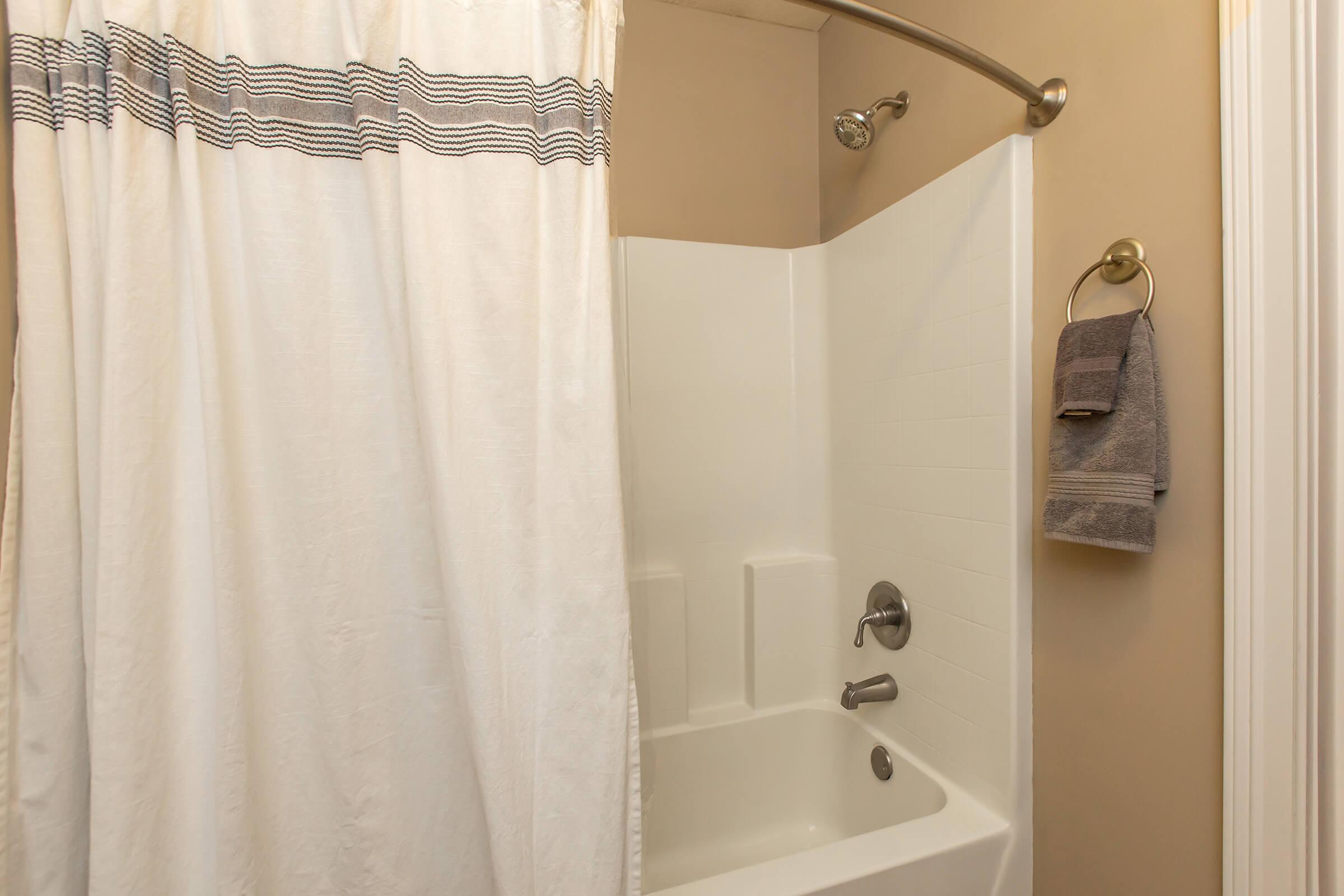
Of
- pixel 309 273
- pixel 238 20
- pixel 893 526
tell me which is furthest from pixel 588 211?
pixel 893 526

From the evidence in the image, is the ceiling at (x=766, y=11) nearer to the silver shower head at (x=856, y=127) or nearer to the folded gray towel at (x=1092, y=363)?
the silver shower head at (x=856, y=127)

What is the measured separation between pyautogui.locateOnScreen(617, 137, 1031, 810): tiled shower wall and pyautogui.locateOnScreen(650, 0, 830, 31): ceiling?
0.79 metres

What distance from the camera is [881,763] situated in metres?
1.65

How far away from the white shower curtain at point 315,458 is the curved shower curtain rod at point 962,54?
0.40 meters

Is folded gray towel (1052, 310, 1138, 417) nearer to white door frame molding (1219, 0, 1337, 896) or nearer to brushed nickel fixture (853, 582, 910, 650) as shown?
white door frame molding (1219, 0, 1337, 896)

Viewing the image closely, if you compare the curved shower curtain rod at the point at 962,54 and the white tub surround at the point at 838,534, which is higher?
the curved shower curtain rod at the point at 962,54

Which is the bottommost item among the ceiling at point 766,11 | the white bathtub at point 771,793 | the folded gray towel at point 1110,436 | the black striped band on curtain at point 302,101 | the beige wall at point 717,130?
the white bathtub at point 771,793

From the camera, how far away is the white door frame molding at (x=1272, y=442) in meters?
0.82

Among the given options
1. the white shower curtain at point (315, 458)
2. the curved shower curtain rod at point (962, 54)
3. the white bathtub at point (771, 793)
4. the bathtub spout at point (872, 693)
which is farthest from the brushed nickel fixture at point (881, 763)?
the curved shower curtain rod at point (962, 54)

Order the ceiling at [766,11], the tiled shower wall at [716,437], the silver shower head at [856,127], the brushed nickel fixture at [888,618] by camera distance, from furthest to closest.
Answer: the ceiling at [766,11] → the tiled shower wall at [716,437] → the brushed nickel fixture at [888,618] → the silver shower head at [856,127]

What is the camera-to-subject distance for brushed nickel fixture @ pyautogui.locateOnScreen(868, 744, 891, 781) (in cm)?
162

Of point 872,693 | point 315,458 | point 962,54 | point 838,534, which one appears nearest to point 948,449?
point 838,534

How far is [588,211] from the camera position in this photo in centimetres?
90

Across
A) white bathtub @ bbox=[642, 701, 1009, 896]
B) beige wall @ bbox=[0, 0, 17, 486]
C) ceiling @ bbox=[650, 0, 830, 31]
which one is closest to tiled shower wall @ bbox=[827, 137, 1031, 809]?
white bathtub @ bbox=[642, 701, 1009, 896]
